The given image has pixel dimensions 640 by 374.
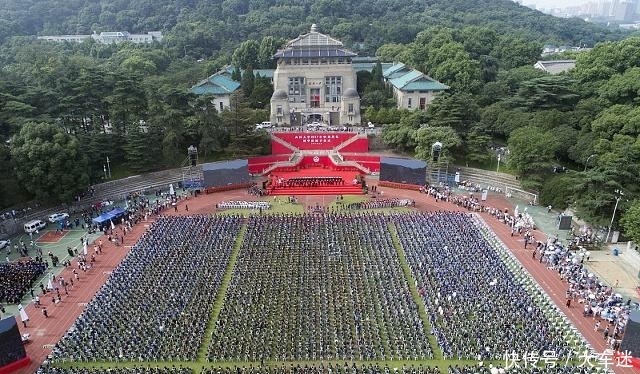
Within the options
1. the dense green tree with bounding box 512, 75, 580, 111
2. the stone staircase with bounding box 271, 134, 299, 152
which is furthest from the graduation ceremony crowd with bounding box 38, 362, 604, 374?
the dense green tree with bounding box 512, 75, 580, 111

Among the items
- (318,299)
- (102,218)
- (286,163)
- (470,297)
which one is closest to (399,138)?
(286,163)

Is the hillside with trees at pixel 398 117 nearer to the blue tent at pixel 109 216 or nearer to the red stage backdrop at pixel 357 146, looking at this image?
the red stage backdrop at pixel 357 146

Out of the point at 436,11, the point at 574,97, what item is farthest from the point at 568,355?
the point at 436,11

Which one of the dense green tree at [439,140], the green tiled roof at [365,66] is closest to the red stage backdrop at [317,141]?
the dense green tree at [439,140]

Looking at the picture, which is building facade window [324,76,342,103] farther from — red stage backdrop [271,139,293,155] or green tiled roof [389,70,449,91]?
red stage backdrop [271,139,293,155]

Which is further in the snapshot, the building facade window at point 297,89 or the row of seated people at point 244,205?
the building facade window at point 297,89

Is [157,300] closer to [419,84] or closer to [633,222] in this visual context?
[633,222]

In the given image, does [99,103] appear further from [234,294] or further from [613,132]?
[613,132]
